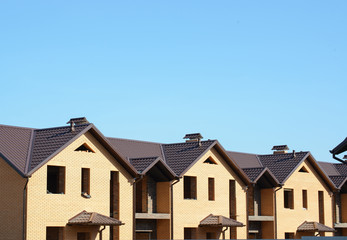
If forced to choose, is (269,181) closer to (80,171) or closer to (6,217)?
(80,171)

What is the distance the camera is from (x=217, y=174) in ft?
131

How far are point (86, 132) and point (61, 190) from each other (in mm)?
3062

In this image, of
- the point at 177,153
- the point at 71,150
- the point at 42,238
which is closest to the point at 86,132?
the point at 71,150

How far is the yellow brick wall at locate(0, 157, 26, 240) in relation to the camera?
96.9 ft

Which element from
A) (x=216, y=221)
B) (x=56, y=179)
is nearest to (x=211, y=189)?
(x=216, y=221)

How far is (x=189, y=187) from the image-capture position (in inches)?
1544

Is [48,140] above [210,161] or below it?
above

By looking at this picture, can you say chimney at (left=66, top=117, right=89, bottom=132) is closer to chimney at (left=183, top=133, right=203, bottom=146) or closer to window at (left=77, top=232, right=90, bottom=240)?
window at (left=77, top=232, right=90, bottom=240)

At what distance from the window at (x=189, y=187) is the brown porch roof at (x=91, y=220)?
721cm

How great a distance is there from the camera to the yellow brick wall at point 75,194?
2994 cm

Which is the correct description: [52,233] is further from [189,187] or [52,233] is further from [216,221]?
[216,221]

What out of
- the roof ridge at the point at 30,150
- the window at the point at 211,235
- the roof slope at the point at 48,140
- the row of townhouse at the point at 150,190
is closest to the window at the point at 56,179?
the row of townhouse at the point at 150,190

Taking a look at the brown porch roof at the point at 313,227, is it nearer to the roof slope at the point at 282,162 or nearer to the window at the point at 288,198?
the window at the point at 288,198

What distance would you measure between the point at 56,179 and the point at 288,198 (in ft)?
61.1
